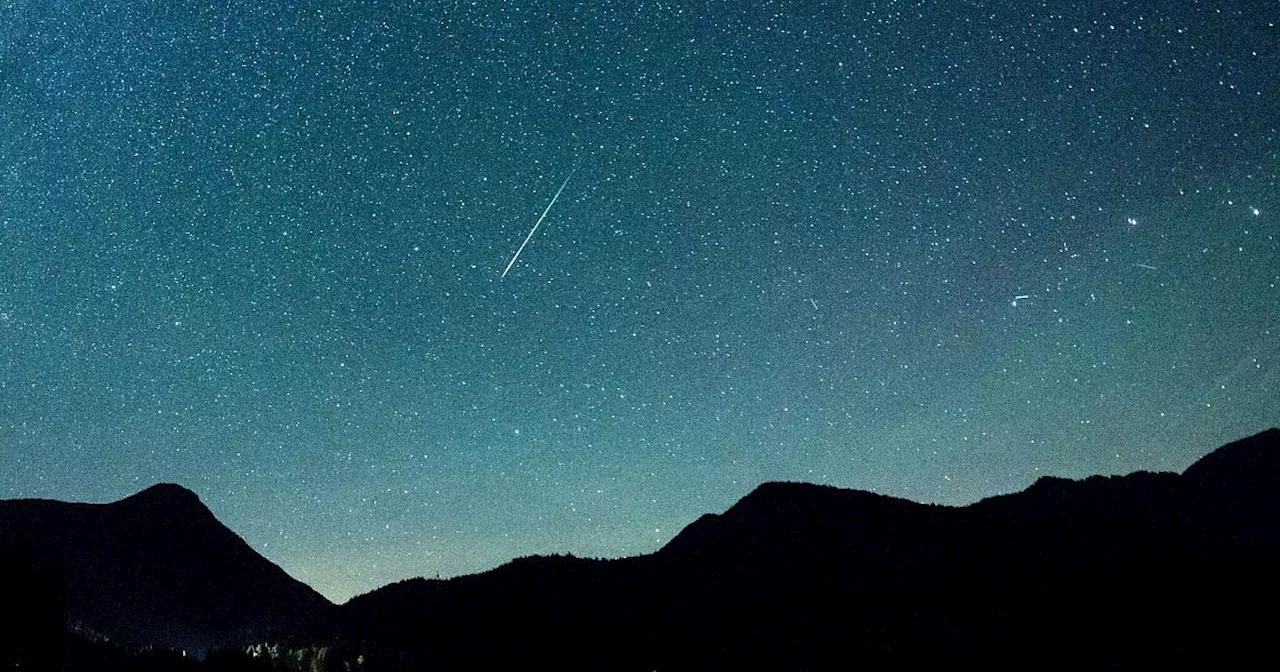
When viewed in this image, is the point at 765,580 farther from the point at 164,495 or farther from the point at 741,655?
the point at 164,495

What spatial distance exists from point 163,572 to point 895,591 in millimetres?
49227

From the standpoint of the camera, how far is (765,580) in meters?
45.6

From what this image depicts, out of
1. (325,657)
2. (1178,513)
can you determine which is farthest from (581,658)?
(1178,513)

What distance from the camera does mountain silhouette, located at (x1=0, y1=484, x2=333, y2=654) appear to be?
47312mm

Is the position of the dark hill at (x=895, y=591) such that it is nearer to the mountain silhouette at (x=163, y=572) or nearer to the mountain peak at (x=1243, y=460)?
the mountain peak at (x=1243, y=460)

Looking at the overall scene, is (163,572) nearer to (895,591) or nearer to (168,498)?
(168,498)

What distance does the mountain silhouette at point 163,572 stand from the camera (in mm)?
47312

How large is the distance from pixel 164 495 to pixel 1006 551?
6404 centimetres

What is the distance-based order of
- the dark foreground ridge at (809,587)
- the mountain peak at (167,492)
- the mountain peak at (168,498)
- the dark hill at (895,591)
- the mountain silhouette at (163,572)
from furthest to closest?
the mountain peak at (167,492)
the mountain peak at (168,498)
the mountain silhouette at (163,572)
the dark foreground ridge at (809,587)
the dark hill at (895,591)

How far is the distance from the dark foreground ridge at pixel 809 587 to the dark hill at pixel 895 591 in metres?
0.15

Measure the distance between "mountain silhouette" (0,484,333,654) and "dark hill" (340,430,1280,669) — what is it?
39.1ft

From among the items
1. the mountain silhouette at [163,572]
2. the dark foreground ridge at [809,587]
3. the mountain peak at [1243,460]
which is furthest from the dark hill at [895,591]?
the mountain silhouette at [163,572]

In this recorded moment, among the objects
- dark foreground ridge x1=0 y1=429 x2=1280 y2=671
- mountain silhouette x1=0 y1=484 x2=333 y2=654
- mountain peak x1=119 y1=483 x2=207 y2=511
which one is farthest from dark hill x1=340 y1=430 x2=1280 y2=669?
mountain peak x1=119 y1=483 x2=207 y2=511

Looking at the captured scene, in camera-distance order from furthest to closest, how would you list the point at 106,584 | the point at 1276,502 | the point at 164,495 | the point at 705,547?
the point at 164,495 < the point at 1276,502 < the point at 705,547 < the point at 106,584
